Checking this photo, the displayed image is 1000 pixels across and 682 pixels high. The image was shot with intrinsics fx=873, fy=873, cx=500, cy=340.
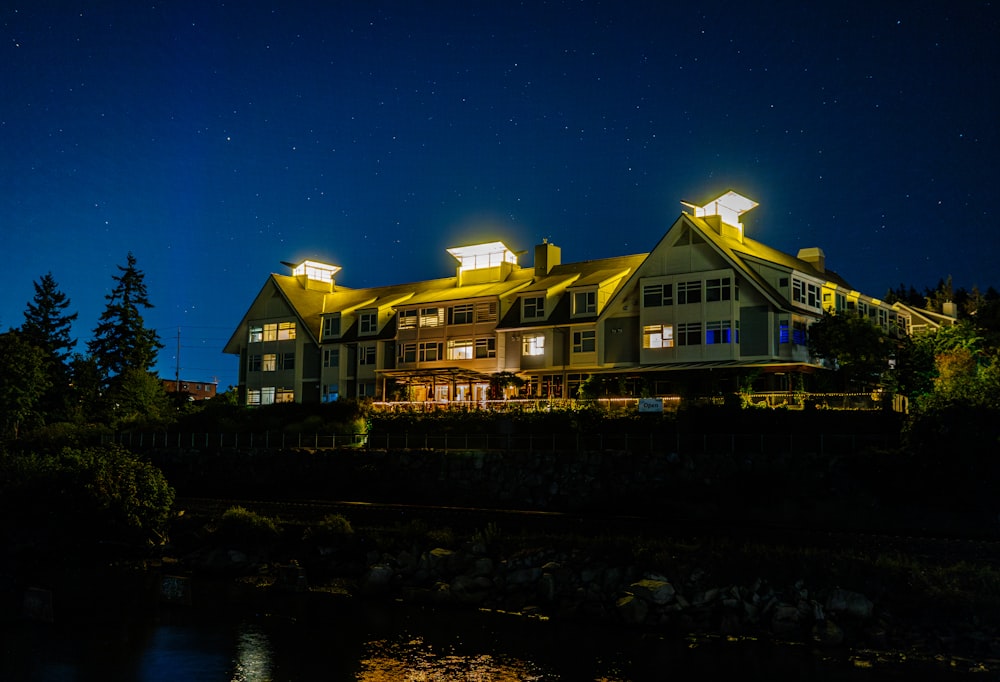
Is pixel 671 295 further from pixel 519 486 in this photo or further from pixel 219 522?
pixel 219 522

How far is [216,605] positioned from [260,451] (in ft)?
86.2

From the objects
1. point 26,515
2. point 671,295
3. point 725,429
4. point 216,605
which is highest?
point 671,295

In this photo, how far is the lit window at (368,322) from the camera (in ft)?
225

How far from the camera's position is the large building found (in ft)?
161

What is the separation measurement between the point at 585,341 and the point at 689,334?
7.92m

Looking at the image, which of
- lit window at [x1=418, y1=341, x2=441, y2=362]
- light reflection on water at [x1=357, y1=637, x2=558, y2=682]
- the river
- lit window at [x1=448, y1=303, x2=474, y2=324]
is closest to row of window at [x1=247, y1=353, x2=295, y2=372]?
lit window at [x1=418, y1=341, x2=441, y2=362]

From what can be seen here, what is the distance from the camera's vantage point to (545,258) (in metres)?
65.8

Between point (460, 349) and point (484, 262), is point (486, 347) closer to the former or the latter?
point (460, 349)

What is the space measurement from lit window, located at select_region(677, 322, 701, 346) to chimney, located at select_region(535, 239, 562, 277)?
54.8 ft

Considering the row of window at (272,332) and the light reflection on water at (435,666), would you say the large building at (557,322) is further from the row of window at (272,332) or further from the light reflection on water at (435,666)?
the light reflection on water at (435,666)

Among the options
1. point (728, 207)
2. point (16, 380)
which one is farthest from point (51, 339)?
point (728, 207)

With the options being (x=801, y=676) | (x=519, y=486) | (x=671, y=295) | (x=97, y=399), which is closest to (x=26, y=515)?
(x=519, y=486)

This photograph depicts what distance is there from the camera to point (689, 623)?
22.8m

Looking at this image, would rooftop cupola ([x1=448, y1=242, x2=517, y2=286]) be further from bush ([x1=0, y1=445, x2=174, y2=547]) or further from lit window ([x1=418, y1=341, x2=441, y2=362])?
bush ([x1=0, y1=445, x2=174, y2=547])
